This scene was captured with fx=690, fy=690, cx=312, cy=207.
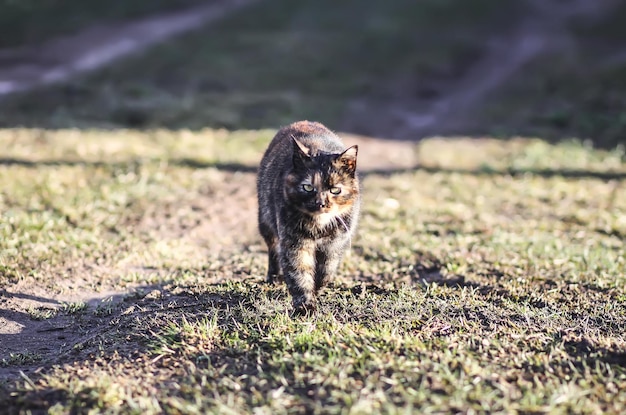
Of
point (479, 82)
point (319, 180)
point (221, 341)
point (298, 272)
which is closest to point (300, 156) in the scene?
point (319, 180)

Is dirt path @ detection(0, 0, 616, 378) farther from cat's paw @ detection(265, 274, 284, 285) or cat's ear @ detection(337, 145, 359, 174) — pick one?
cat's ear @ detection(337, 145, 359, 174)

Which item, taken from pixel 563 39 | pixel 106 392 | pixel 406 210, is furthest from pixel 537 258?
pixel 563 39

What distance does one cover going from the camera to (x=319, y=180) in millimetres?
5414

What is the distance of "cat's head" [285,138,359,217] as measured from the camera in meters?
5.43

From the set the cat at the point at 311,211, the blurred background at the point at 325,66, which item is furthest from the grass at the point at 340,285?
the blurred background at the point at 325,66

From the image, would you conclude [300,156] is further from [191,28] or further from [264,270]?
[191,28]

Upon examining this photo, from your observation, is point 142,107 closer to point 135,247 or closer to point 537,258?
point 135,247

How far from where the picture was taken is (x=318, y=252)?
5855 mm

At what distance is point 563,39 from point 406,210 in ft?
50.0

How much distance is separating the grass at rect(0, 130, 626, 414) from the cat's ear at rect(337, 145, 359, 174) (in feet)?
3.89

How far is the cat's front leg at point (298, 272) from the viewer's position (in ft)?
18.6

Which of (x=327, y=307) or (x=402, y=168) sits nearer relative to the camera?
(x=327, y=307)

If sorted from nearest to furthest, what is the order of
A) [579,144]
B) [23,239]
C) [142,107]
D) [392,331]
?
[392,331], [23,239], [579,144], [142,107]

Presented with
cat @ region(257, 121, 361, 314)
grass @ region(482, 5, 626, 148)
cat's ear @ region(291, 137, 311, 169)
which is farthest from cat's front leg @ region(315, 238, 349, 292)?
grass @ region(482, 5, 626, 148)
